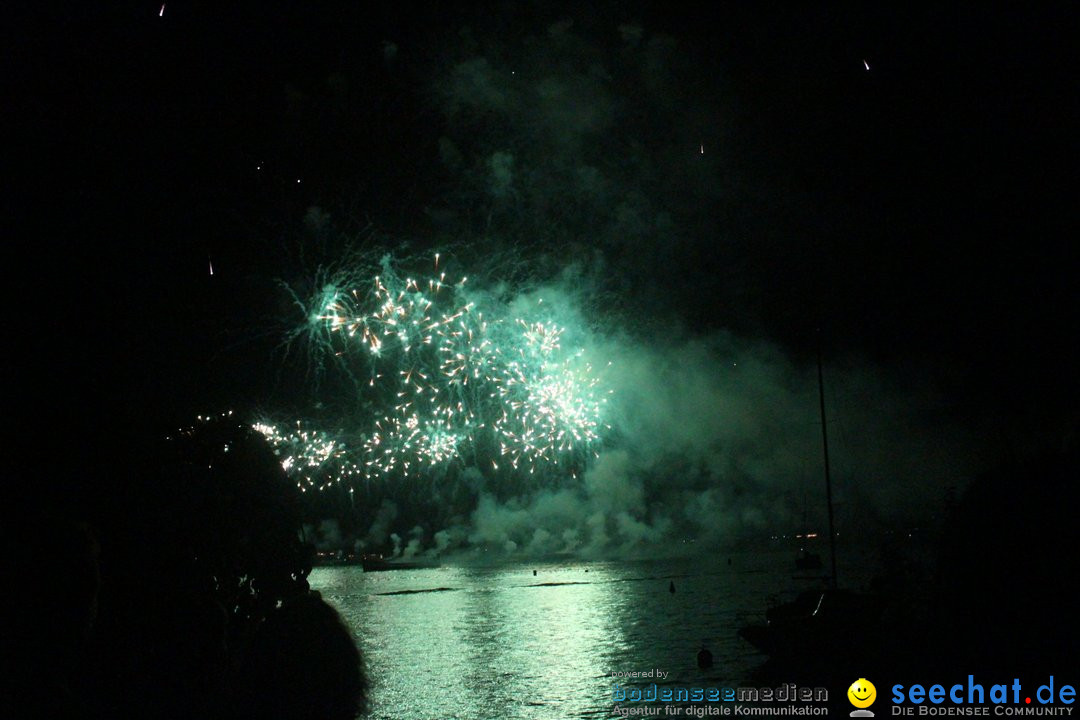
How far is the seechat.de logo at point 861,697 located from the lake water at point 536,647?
549cm

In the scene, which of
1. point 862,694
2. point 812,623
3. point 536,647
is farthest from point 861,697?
point 536,647

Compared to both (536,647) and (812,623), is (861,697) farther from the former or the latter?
(536,647)

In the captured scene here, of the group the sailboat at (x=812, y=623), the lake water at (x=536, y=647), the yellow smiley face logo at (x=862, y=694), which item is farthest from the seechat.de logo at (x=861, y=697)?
the sailboat at (x=812, y=623)

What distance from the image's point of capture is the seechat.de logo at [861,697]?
14.3 metres

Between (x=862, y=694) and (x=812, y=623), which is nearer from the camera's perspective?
(x=862, y=694)

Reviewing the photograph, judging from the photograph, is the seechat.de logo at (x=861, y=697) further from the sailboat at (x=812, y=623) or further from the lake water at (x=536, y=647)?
the sailboat at (x=812, y=623)

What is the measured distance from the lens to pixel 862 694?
14.4 metres

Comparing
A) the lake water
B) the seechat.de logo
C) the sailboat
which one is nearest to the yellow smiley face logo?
the seechat.de logo

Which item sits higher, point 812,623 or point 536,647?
point 812,623

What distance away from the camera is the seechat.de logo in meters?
14.3

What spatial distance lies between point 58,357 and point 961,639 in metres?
17.8

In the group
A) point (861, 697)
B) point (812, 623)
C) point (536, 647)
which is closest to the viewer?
point (861, 697)

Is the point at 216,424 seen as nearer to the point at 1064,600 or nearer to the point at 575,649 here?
the point at 575,649

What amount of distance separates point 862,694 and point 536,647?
16364mm
